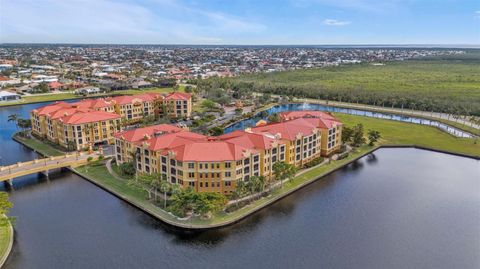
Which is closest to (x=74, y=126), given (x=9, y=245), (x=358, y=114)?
(x=9, y=245)

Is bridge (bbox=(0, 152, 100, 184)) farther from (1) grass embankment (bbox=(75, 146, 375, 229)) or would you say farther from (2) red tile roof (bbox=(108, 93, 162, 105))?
(2) red tile roof (bbox=(108, 93, 162, 105))

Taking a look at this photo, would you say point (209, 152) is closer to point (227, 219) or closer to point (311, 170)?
point (227, 219)

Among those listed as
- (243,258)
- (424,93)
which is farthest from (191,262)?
(424,93)

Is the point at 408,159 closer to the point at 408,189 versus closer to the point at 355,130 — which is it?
the point at 355,130

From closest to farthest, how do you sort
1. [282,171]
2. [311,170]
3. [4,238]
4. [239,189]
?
[4,238], [239,189], [282,171], [311,170]

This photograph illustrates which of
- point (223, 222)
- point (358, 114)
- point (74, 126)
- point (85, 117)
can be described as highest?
point (85, 117)

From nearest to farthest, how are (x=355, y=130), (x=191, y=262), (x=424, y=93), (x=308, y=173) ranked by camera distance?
(x=191, y=262)
(x=308, y=173)
(x=355, y=130)
(x=424, y=93)
